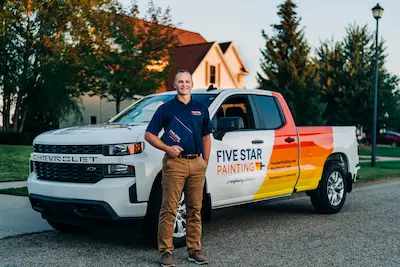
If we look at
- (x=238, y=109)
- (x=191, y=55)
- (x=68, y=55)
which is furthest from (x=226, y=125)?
(x=191, y=55)

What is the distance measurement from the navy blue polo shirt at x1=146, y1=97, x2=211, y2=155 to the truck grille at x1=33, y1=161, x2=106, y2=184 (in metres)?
0.95

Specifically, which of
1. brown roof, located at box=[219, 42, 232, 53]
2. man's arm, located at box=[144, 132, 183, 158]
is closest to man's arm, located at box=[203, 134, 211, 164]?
man's arm, located at box=[144, 132, 183, 158]

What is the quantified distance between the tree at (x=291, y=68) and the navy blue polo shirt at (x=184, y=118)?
32695mm

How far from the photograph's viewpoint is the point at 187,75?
5.52m

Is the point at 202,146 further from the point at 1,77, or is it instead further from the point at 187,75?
the point at 1,77

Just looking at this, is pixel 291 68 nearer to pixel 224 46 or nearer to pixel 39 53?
pixel 224 46

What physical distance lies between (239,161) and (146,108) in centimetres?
148

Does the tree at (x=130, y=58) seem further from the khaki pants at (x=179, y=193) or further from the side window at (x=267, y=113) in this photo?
the khaki pants at (x=179, y=193)

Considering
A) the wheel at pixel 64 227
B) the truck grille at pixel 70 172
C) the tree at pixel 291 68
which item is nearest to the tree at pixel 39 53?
the tree at pixel 291 68

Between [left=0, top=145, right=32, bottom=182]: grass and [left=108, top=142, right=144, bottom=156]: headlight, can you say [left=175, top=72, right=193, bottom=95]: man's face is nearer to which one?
[left=108, top=142, right=144, bottom=156]: headlight

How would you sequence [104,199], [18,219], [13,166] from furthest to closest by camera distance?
[13,166]
[18,219]
[104,199]

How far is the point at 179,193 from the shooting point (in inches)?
217

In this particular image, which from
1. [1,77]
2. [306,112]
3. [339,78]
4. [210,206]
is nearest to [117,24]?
[1,77]

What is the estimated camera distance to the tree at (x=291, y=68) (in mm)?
37938
